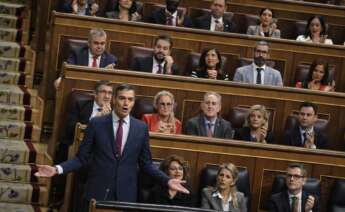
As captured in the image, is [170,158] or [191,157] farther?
[191,157]

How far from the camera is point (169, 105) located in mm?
3900

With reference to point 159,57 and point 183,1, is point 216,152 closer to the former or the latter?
point 159,57

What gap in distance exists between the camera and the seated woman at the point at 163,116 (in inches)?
153

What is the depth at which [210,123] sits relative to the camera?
4031 mm

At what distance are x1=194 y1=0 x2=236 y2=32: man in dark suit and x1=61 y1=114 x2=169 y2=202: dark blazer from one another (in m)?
2.01

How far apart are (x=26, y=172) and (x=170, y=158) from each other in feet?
3.16

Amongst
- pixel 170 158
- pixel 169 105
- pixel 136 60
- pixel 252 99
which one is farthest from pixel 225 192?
pixel 136 60

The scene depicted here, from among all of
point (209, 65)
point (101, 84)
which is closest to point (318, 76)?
point (209, 65)

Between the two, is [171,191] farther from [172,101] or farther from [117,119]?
[172,101]

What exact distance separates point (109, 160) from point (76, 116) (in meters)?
0.78

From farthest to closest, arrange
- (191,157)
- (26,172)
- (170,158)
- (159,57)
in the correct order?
1. (159,57)
2. (26,172)
3. (191,157)
4. (170,158)

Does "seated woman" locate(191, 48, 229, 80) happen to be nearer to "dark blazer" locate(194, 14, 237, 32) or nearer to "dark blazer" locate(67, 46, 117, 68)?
"dark blazer" locate(67, 46, 117, 68)

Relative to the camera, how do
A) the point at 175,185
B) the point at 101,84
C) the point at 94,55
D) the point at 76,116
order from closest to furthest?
the point at 175,185
the point at 101,84
the point at 76,116
the point at 94,55

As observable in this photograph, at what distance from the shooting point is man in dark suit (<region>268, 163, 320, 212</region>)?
141 inches
